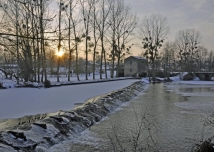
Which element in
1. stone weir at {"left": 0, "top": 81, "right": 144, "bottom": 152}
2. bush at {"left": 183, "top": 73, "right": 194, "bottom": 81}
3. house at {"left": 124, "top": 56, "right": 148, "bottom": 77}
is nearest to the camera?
stone weir at {"left": 0, "top": 81, "right": 144, "bottom": 152}

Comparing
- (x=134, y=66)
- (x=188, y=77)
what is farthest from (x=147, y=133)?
(x=134, y=66)

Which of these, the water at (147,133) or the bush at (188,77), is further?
the bush at (188,77)

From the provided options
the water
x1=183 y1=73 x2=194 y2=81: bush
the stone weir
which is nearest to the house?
x1=183 y1=73 x2=194 y2=81: bush

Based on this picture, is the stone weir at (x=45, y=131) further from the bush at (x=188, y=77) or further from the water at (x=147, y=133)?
the bush at (x=188, y=77)

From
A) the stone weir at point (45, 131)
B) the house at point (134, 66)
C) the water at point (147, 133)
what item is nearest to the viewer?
the stone weir at point (45, 131)

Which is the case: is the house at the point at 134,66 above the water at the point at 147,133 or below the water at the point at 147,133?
above

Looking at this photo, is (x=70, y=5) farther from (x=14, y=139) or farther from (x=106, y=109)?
(x=14, y=139)

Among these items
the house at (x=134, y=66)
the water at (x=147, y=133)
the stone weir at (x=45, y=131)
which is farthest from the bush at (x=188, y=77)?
the stone weir at (x=45, y=131)

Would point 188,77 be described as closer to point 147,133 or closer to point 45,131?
point 147,133

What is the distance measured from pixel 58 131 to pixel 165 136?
3.80 metres

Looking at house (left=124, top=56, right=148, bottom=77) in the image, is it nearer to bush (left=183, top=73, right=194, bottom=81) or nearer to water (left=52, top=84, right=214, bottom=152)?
bush (left=183, top=73, right=194, bottom=81)

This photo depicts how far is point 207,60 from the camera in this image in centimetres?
9288

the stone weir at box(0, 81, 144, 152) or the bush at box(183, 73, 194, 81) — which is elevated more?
the bush at box(183, 73, 194, 81)

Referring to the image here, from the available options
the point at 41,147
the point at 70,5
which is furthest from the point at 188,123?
the point at 70,5
